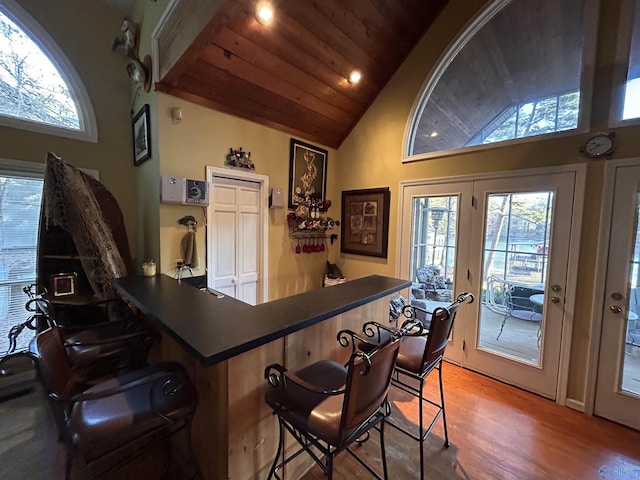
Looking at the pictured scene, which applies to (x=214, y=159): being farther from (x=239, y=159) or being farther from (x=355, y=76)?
(x=355, y=76)

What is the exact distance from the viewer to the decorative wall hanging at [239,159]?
2781 millimetres

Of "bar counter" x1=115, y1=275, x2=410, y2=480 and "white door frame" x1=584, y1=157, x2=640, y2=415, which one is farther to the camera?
"white door frame" x1=584, y1=157, x2=640, y2=415

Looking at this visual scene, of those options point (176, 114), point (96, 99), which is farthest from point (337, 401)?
point (96, 99)

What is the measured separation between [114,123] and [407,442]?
3893 millimetres

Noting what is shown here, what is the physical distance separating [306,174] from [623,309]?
10.6ft

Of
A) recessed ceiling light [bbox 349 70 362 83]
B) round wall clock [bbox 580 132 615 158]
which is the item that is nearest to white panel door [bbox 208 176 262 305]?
recessed ceiling light [bbox 349 70 362 83]

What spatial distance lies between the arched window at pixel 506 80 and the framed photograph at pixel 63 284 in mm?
3649

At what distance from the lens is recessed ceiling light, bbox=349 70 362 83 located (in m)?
2.99

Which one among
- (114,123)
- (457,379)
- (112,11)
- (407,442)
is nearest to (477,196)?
(457,379)

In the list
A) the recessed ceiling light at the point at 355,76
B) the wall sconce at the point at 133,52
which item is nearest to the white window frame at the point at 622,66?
the recessed ceiling light at the point at 355,76

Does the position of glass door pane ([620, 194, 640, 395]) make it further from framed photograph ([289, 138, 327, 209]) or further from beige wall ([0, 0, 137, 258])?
beige wall ([0, 0, 137, 258])

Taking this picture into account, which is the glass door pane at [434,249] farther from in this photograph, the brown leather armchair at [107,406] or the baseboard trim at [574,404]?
the brown leather armchair at [107,406]

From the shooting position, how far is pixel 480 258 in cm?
271

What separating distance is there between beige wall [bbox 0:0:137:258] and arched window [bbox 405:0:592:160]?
125 inches
